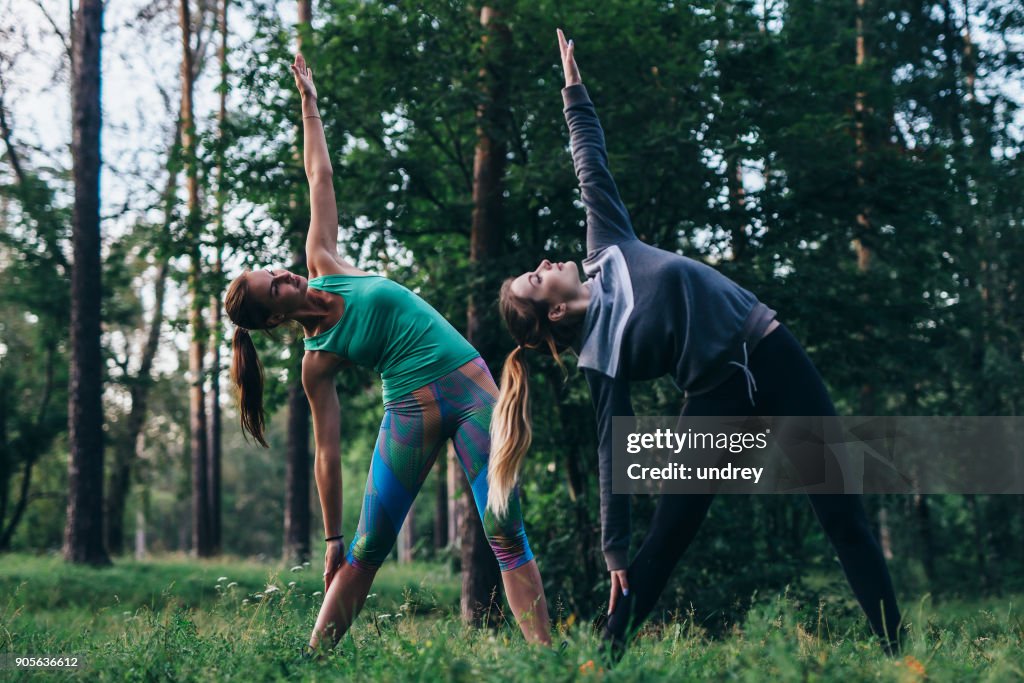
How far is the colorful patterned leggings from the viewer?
3.46 meters

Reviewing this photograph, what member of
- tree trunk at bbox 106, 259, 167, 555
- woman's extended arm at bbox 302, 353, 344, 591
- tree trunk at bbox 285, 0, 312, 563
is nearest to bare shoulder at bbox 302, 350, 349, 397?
woman's extended arm at bbox 302, 353, 344, 591

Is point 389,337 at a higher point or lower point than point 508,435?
higher

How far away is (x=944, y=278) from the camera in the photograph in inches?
379

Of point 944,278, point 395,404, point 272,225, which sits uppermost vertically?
point 272,225

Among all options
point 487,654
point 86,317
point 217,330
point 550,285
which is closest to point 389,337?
point 550,285

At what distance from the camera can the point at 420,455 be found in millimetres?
3535

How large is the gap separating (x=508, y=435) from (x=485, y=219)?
18.1 ft

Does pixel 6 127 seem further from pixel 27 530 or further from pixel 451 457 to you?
pixel 27 530

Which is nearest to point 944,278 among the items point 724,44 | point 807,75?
point 807,75

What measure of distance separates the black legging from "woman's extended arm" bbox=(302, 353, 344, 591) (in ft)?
4.10

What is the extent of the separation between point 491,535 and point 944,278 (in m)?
8.14

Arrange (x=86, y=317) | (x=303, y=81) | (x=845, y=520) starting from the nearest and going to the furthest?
(x=845, y=520)
(x=303, y=81)
(x=86, y=317)

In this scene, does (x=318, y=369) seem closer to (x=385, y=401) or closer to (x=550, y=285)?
(x=385, y=401)

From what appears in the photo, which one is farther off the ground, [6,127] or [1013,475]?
[6,127]
